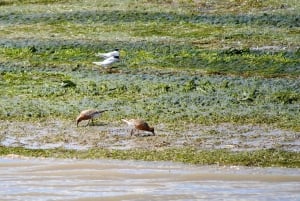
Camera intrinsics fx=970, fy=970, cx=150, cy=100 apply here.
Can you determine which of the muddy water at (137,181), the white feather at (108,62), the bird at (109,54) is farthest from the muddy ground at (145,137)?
the bird at (109,54)

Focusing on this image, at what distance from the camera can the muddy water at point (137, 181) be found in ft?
40.7

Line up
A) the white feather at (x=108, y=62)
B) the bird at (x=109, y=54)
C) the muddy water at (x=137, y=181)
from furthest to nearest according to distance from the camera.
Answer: the bird at (x=109, y=54)
the white feather at (x=108, y=62)
the muddy water at (x=137, y=181)

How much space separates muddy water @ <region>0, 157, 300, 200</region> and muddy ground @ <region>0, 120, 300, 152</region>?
1.31m

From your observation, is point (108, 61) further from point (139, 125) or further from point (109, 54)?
point (139, 125)

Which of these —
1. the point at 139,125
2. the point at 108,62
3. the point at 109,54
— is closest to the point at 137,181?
the point at 139,125

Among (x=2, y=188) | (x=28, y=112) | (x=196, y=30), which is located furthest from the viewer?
(x=196, y=30)

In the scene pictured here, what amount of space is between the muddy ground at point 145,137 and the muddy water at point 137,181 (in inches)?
51.6

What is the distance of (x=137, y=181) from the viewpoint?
13.3 meters

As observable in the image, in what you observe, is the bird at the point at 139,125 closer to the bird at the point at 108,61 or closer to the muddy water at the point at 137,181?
the muddy water at the point at 137,181

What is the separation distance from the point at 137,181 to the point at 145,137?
3194 mm

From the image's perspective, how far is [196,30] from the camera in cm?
2886

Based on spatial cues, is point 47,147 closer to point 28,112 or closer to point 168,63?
point 28,112

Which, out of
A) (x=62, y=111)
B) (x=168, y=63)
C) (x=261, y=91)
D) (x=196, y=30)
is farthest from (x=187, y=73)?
(x=196, y=30)

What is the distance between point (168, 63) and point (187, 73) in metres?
1.51
